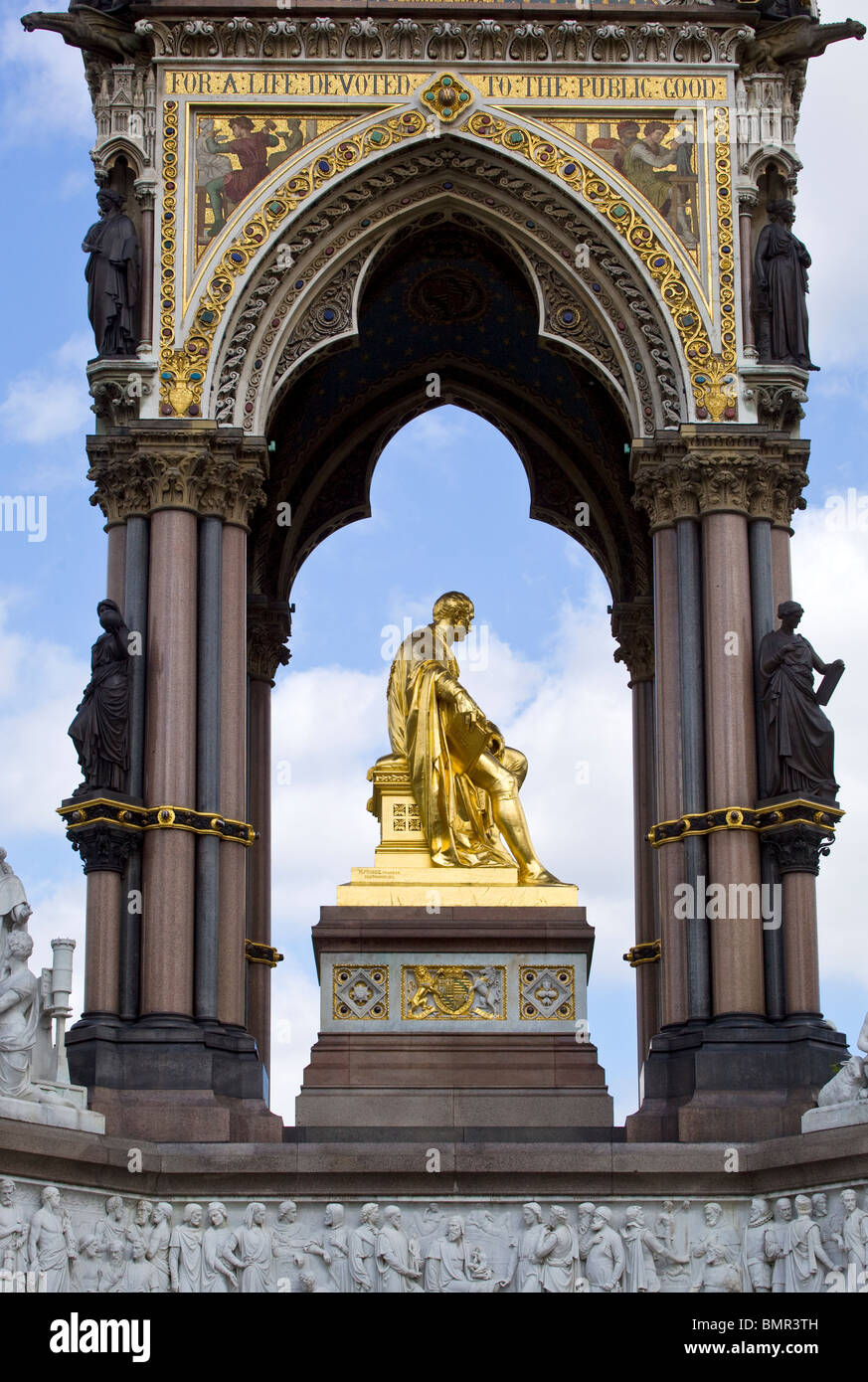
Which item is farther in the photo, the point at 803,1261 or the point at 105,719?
the point at 105,719

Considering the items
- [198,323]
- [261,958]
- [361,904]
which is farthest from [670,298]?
[261,958]

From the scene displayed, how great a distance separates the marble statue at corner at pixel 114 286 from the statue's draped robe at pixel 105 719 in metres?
3.31

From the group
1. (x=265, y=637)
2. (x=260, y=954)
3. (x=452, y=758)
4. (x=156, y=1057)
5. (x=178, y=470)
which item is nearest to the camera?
(x=156, y=1057)

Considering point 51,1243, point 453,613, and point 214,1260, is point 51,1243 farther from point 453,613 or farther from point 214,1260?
point 453,613

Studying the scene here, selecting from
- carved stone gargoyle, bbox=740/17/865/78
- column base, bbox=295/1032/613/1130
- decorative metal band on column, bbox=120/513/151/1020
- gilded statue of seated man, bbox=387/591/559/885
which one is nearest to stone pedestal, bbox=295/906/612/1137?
column base, bbox=295/1032/613/1130

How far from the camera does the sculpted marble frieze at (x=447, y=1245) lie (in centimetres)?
2667

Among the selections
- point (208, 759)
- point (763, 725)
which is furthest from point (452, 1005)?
point (763, 725)

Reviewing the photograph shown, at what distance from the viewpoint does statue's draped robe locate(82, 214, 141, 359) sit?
101 feet

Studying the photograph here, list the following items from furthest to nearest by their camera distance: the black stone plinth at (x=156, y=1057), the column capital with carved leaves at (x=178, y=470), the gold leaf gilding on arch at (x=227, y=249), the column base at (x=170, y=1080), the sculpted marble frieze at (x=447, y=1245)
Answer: the gold leaf gilding on arch at (x=227, y=249), the column capital with carved leaves at (x=178, y=470), the black stone plinth at (x=156, y=1057), the column base at (x=170, y=1080), the sculpted marble frieze at (x=447, y=1245)

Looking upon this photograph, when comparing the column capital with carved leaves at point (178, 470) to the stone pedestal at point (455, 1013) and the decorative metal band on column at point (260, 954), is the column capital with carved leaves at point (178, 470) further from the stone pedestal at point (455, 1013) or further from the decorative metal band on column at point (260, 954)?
the decorative metal band on column at point (260, 954)

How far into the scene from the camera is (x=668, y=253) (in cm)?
3117

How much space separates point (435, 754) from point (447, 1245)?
6.77m

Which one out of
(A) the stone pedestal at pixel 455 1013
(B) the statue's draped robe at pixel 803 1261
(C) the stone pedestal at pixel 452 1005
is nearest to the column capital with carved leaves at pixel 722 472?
(C) the stone pedestal at pixel 452 1005
